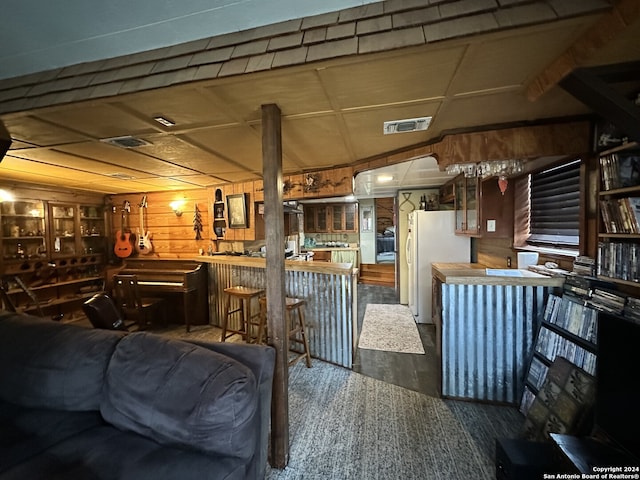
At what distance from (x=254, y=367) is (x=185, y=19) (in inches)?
66.4

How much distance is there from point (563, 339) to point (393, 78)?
1997 millimetres

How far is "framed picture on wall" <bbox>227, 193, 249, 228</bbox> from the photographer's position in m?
4.11

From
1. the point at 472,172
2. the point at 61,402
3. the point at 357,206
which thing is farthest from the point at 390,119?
the point at 357,206

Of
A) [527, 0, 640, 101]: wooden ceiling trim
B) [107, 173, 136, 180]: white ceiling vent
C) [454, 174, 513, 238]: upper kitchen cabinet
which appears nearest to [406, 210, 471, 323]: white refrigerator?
[454, 174, 513, 238]: upper kitchen cabinet

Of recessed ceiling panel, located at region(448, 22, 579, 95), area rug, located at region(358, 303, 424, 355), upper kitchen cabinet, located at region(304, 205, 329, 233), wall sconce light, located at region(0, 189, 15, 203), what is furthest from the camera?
upper kitchen cabinet, located at region(304, 205, 329, 233)

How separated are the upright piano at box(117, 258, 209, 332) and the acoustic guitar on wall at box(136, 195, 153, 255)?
726 mm

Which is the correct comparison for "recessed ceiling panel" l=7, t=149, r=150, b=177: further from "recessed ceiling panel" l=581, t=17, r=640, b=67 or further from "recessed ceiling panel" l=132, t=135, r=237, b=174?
"recessed ceiling panel" l=581, t=17, r=640, b=67

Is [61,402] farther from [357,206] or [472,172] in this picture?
[357,206]

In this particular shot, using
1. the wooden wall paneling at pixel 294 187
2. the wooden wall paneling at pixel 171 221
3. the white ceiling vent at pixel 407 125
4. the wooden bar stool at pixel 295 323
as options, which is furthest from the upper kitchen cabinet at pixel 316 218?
the white ceiling vent at pixel 407 125

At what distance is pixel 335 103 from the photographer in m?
1.62

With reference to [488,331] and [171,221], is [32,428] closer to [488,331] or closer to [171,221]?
[488,331]

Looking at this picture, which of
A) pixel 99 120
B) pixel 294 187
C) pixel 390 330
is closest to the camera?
pixel 99 120

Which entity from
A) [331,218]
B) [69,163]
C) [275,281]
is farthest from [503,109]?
[331,218]

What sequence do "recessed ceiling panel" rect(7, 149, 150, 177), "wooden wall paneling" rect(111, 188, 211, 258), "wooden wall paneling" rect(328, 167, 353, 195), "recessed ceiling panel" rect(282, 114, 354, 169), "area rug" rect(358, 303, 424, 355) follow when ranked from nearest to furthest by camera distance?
"recessed ceiling panel" rect(282, 114, 354, 169) < "recessed ceiling panel" rect(7, 149, 150, 177) < "wooden wall paneling" rect(328, 167, 353, 195) < "area rug" rect(358, 303, 424, 355) < "wooden wall paneling" rect(111, 188, 211, 258)
